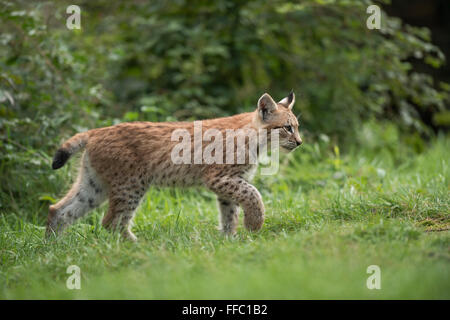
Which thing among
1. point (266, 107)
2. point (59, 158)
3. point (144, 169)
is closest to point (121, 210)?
point (144, 169)

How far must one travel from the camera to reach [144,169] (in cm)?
595

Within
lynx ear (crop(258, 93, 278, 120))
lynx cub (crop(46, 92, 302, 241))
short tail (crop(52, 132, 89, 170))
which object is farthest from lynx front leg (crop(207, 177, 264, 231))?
short tail (crop(52, 132, 89, 170))

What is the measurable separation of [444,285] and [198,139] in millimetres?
3315

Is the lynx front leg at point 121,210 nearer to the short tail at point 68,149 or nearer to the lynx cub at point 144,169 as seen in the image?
the lynx cub at point 144,169

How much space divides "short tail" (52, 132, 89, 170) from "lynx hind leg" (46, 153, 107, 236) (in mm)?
147

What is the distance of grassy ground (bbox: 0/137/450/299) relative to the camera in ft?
12.5

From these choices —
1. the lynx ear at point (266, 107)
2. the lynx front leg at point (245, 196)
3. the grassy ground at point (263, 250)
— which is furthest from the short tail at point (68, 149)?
the lynx ear at point (266, 107)

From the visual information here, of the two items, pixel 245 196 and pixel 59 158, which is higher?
pixel 59 158

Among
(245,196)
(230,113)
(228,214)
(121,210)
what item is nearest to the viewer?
(245,196)

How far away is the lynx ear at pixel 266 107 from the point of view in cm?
592

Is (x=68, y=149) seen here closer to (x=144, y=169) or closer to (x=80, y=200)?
(x=80, y=200)

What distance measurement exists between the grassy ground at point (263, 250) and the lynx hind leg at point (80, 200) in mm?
210

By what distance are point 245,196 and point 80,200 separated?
2000 millimetres

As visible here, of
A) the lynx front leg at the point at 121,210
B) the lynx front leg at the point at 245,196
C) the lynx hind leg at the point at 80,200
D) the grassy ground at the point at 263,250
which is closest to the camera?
the grassy ground at the point at 263,250
